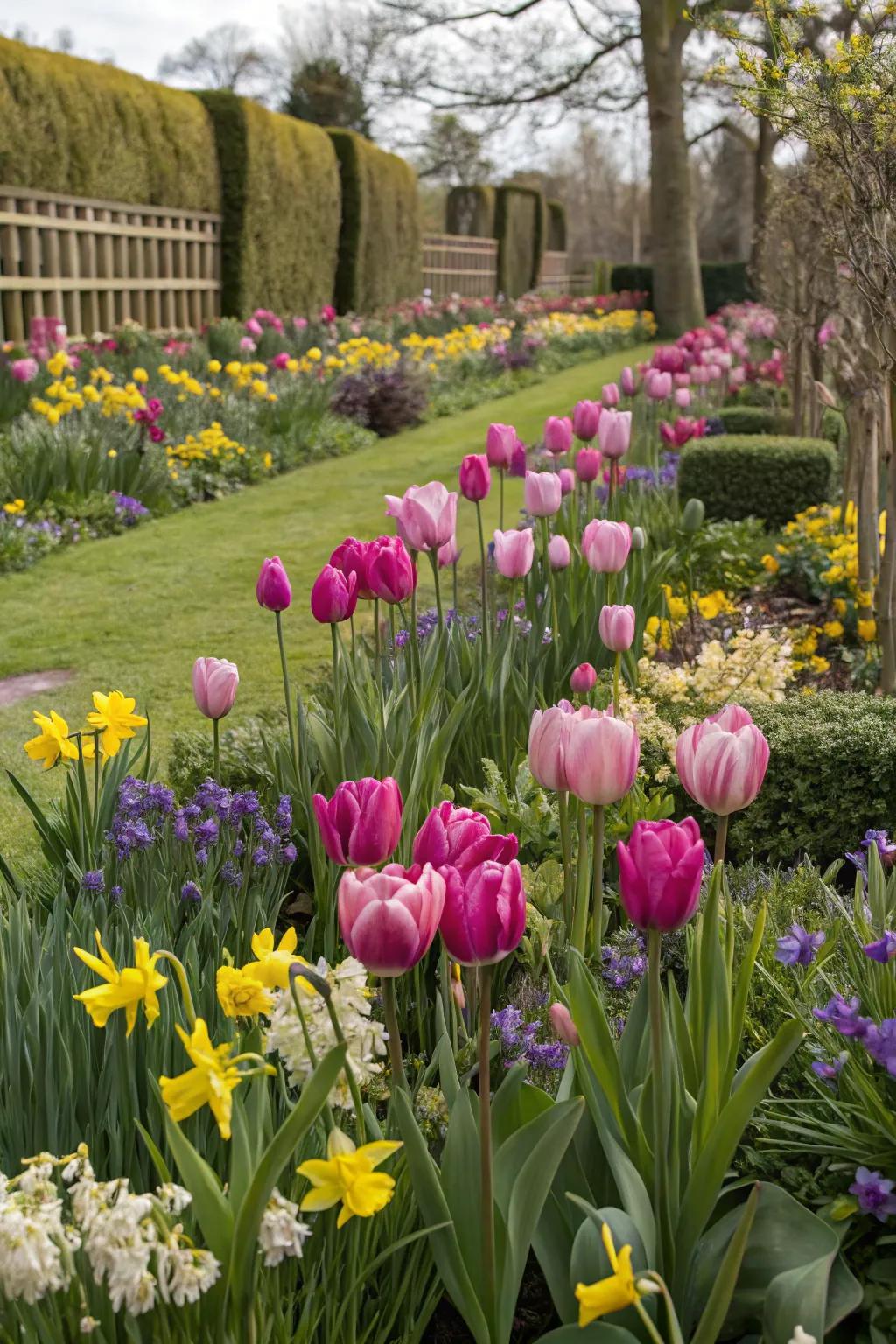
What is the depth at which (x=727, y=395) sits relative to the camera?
11734 millimetres

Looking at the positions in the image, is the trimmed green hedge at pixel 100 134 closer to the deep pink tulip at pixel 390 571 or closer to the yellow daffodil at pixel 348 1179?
the deep pink tulip at pixel 390 571

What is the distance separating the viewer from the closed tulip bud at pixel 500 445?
3629 mm

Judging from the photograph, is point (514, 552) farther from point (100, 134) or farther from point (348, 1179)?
point (100, 134)

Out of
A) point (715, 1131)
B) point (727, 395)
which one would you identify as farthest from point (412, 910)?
point (727, 395)

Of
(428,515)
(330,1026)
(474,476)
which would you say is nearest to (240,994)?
(330,1026)

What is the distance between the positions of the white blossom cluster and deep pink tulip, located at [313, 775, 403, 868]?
14cm

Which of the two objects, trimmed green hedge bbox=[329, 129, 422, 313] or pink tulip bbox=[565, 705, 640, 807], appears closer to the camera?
pink tulip bbox=[565, 705, 640, 807]

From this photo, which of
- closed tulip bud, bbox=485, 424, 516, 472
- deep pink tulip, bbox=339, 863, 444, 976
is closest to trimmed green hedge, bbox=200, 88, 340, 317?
closed tulip bud, bbox=485, 424, 516, 472

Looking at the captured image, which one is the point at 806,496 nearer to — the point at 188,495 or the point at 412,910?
the point at 188,495

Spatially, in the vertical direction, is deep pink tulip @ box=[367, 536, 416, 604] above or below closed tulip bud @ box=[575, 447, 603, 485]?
below

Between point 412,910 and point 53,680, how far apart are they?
13.7ft

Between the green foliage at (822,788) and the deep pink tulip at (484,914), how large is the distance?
196cm

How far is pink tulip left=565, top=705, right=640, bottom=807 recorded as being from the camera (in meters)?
1.58

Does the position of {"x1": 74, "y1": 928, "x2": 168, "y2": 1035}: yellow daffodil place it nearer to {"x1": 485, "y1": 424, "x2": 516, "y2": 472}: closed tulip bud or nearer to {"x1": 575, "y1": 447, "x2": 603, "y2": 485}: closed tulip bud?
{"x1": 485, "y1": 424, "x2": 516, "y2": 472}: closed tulip bud
